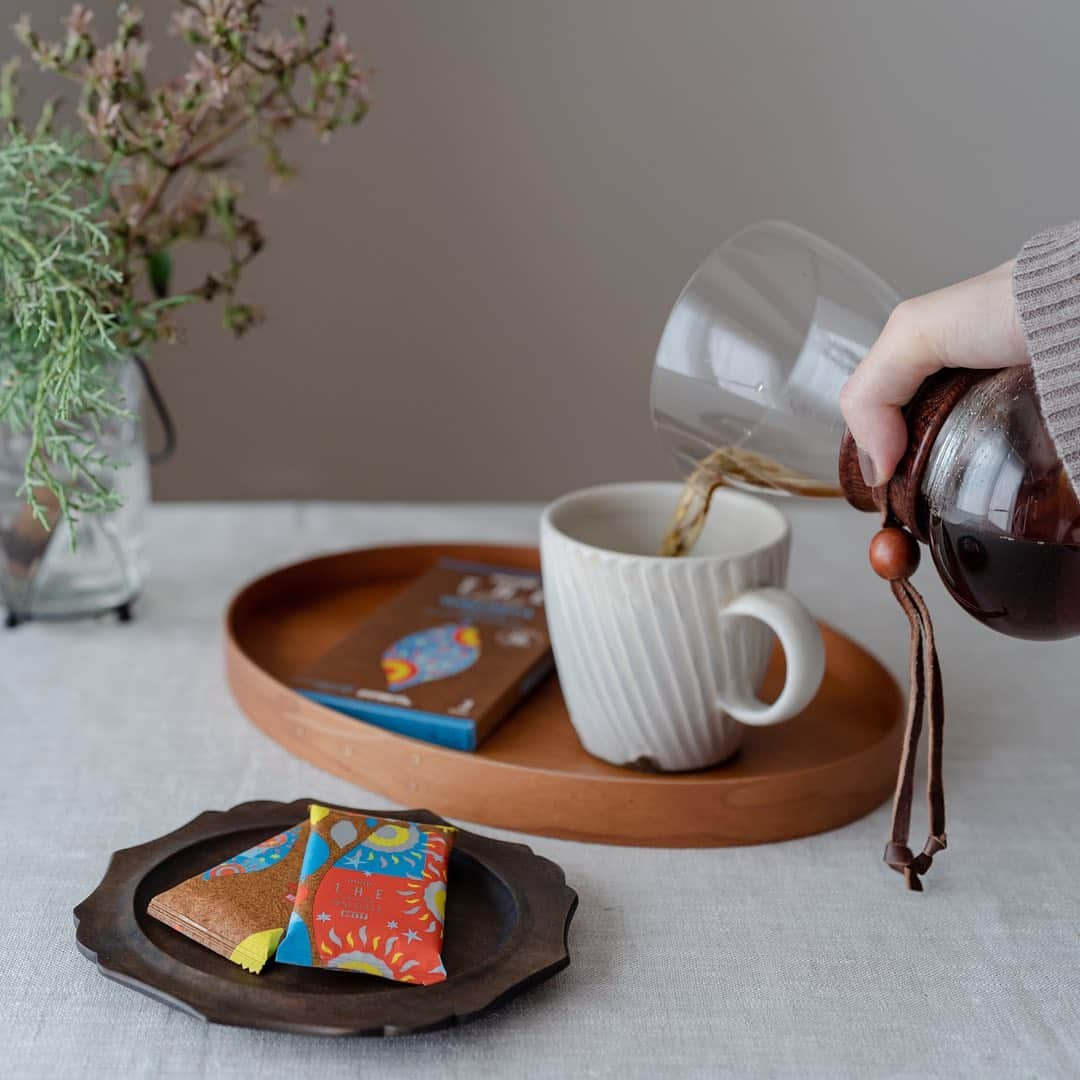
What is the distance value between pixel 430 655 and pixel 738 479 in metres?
0.23

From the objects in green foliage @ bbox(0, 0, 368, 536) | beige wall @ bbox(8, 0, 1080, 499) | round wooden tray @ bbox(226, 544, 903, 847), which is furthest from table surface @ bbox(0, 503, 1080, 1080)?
beige wall @ bbox(8, 0, 1080, 499)

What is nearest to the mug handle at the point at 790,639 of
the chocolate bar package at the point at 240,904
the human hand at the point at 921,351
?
the human hand at the point at 921,351

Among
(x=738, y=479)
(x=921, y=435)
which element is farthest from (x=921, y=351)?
(x=738, y=479)

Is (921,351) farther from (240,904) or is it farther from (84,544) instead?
(84,544)

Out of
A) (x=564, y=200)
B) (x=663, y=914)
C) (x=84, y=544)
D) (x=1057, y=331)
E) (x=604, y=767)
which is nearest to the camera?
(x=1057, y=331)

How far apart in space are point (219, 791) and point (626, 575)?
244mm

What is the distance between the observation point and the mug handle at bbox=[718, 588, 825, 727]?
0.64 m

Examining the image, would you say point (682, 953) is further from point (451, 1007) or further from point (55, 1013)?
point (55, 1013)

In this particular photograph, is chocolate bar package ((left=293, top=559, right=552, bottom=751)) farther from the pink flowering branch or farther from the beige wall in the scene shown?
the beige wall

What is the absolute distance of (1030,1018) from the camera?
1.74 feet

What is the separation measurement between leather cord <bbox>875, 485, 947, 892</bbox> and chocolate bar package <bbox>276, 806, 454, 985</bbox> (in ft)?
0.66

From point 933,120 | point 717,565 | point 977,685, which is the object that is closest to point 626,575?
point 717,565

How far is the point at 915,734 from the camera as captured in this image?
0.57 meters

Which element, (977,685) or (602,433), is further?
(602,433)
